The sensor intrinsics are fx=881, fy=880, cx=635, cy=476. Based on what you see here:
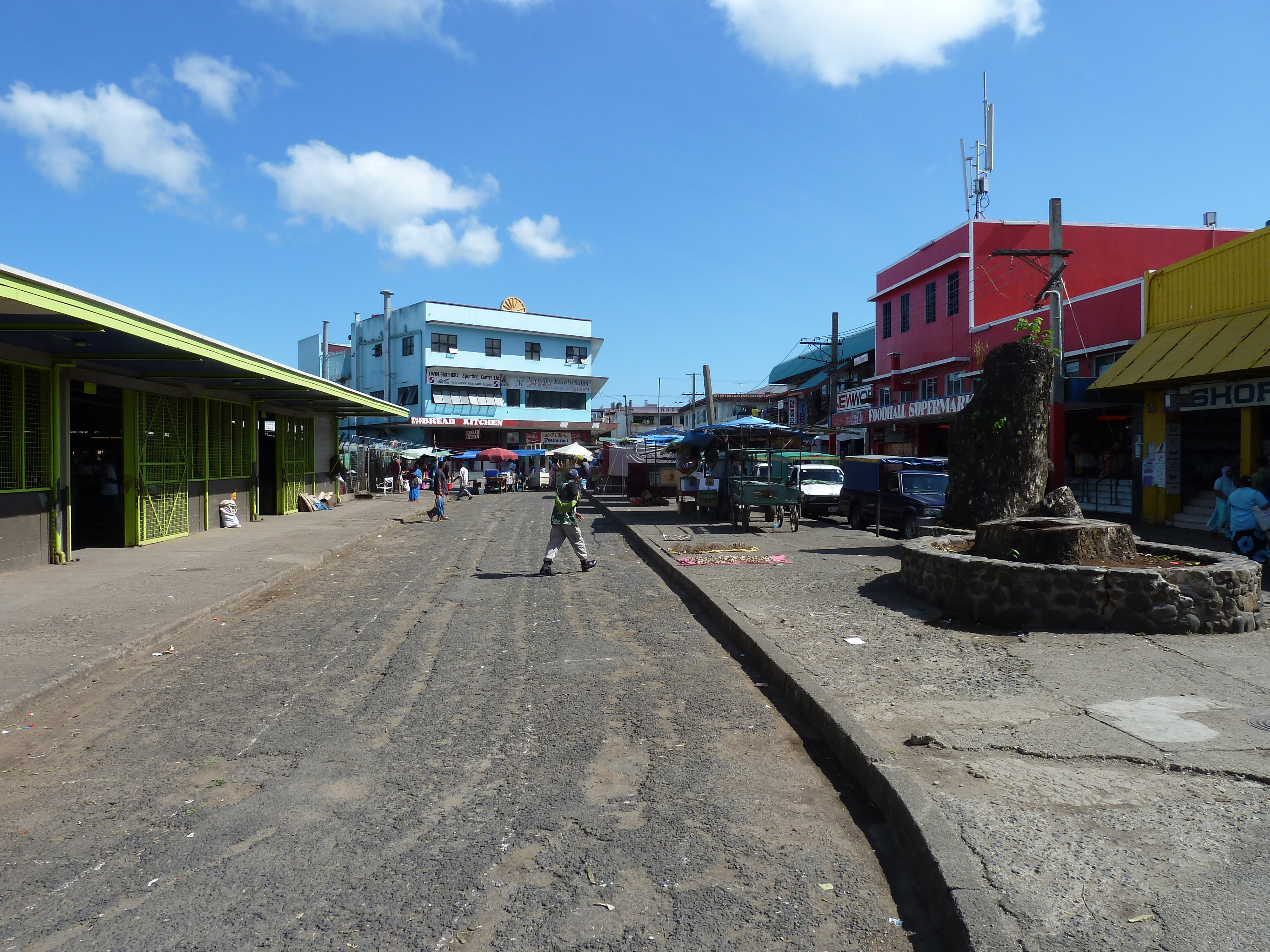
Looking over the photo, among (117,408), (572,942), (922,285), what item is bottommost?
(572,942)

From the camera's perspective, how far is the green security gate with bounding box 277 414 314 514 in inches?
970

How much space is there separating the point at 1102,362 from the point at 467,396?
4277 cm

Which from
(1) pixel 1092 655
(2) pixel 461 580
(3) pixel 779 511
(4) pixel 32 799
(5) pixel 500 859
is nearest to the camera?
(5) pixel 500 859

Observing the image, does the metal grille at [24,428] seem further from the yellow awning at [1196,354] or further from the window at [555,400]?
the window at [555,400]

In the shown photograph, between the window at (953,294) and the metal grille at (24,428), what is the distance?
28.9 meters

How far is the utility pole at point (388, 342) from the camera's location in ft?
197

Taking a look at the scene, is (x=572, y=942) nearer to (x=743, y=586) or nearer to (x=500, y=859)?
(x=500, y=859)

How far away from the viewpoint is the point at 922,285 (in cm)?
3559

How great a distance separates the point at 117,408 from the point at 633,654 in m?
13.6

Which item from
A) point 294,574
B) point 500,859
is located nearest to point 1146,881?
point 500,859

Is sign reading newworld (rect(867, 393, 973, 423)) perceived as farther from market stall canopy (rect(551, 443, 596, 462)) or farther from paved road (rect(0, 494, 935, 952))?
paved road (rect(0, 494, 935, 952))

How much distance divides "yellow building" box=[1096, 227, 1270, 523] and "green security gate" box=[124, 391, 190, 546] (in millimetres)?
19577

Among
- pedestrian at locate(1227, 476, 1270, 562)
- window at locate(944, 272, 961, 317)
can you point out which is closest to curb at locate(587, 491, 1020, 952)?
pedestrian at locate(1227, 476, 1270, 562)

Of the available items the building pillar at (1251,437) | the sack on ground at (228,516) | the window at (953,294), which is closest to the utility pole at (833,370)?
Answer: the window at (953,294)
